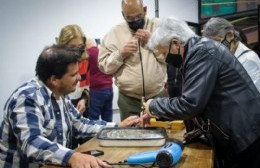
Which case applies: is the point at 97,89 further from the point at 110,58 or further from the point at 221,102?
the point at 221,102

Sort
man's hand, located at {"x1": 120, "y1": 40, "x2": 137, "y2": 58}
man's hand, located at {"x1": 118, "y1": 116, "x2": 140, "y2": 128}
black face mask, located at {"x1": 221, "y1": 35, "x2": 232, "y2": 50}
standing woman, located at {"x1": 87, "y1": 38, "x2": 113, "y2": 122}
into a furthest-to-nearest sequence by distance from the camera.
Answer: standing woman, located at {"x1": 87, "y1": 38, "x2": 113, "y2": 122}, black face mask, located at {"x1": 221, "y1": 35, "x2": 232, "y2": 50}, man's hand, located at {"x1": 120, "y1": 40, "x2": 137, "y2": 58}, man's hand, located at {"x1": 118, "y1": 116, "x2": 140, "y2": 128}

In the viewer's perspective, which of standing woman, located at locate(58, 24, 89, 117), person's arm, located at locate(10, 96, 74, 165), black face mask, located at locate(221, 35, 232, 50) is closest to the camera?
person's arm, located at locate(10, 96, 74, 165)

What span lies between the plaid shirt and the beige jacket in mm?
822

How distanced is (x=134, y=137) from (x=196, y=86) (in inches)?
14.6

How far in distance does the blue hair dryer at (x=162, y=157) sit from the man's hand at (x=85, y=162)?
0.11 meters

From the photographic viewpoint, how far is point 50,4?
178 inches

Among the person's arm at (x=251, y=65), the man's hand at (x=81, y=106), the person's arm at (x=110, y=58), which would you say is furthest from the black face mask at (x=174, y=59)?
the man's hand at (x=81, y=106)

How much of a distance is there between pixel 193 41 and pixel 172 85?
903mm

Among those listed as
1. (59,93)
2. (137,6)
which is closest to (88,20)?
(137,6)

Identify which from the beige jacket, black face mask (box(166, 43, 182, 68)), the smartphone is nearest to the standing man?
the beige jacket

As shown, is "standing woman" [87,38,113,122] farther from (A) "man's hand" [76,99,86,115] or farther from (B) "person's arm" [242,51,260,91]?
(B) "person's arm" [242,51,260,91]

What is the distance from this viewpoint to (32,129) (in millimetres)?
1562

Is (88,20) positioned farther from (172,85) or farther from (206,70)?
(206,70)

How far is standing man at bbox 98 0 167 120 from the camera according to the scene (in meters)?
2.60
